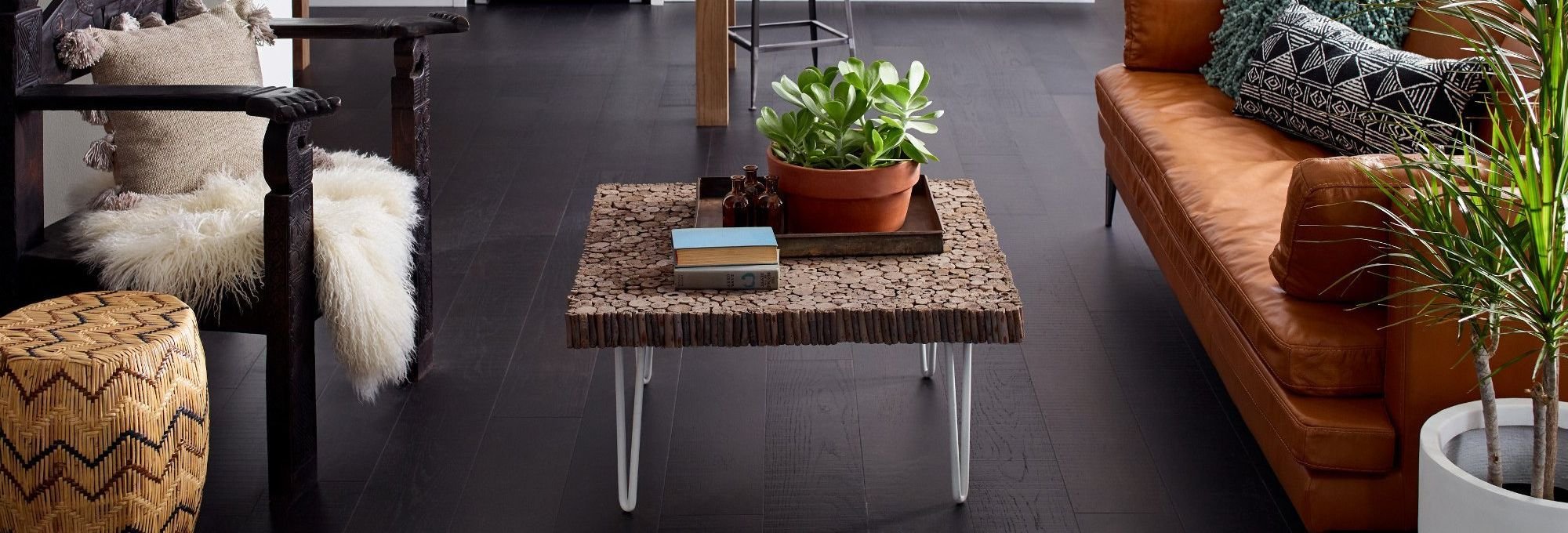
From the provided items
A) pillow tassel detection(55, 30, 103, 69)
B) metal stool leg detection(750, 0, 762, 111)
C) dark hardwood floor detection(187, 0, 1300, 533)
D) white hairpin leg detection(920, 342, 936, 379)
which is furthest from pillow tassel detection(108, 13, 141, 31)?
metal stool leg detection(750, 0, 762, 111)

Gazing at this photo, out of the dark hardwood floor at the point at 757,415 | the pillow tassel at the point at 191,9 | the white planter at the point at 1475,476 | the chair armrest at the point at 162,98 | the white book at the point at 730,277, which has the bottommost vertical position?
the dark hardwood floor at the point at 757,415

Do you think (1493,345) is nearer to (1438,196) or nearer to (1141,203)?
(1438,196)

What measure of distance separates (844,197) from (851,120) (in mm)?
121

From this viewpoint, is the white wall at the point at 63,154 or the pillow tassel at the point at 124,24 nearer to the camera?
the pillow tassel at the point at 124,24

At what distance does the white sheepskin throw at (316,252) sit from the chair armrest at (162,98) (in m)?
0.20

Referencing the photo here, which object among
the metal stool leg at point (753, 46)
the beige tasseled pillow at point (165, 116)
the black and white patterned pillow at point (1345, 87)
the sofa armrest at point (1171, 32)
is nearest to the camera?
the beige tasseled pillow at point (165, 116)

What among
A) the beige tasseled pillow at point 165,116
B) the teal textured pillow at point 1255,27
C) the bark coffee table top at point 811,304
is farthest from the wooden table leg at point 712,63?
the bark coffee table top at point 811,304

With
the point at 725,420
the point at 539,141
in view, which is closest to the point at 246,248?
the point at 725,420

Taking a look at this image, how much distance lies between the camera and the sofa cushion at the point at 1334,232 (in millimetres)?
2006

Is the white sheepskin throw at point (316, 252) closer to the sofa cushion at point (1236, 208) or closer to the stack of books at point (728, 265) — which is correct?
the stack of books at point (728, 265)

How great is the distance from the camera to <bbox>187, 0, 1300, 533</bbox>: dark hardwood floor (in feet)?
7.48

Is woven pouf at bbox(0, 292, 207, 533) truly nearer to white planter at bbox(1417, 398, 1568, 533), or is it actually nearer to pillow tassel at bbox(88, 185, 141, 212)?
pillow tassel at bbox(88, 185, 141, 212)

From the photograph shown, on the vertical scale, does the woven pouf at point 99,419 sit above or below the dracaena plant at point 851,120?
below

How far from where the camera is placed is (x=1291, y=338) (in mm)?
2074
